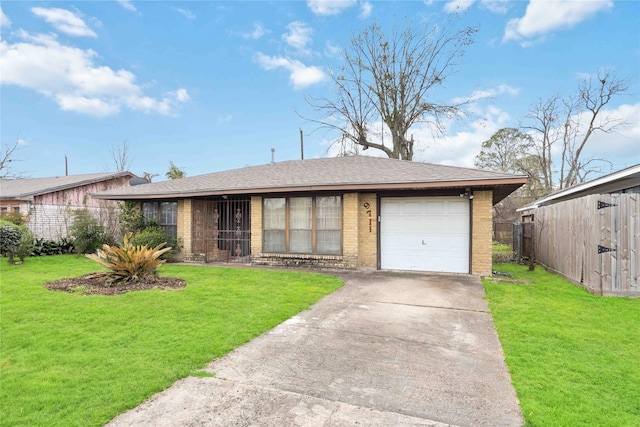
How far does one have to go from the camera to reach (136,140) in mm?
31781

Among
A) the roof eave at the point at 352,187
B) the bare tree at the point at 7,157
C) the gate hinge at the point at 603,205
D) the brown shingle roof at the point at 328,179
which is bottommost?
the gate hinge at the point at 603,205

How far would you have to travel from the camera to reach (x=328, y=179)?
9.73 metres

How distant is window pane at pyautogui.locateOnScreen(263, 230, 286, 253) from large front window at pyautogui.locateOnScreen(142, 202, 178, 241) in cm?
362

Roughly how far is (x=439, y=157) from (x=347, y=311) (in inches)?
848

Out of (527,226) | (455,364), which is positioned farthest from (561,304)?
(527,226)

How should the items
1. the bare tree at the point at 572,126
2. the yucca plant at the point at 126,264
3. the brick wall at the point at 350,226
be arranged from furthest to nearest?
the bare tree at the point at 572,126 < the brick wall at the point at 350,226 < the yucca plant at the point at 126,264

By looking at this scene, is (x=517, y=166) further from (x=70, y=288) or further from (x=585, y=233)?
(x=70, y=288)

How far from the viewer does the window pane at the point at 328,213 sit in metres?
9.90

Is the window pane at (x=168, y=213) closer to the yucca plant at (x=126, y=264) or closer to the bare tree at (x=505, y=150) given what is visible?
the yucca plant at (x=126, y=264)

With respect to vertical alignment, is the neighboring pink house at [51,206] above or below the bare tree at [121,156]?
below

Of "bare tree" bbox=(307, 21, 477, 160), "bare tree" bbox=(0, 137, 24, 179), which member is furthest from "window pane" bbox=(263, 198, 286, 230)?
"bare tree" bbox=(0, 137, 24, 179)

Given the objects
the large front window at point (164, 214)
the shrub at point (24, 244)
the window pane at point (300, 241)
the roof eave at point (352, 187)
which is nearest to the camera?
the roof eave at point (352, 187)

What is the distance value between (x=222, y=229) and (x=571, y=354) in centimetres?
1080

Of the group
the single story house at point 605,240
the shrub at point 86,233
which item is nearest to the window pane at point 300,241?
the single story house at point 605,240
